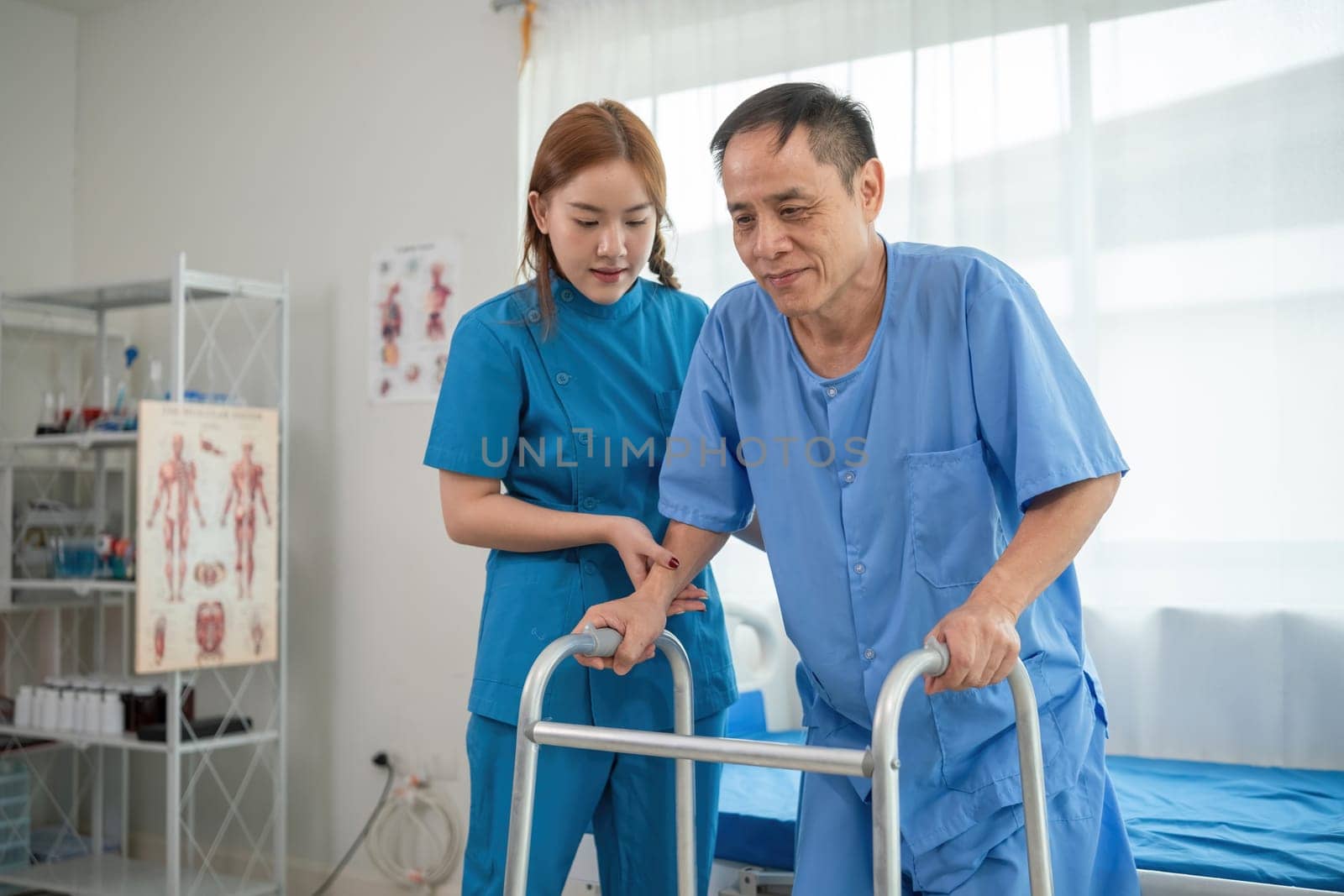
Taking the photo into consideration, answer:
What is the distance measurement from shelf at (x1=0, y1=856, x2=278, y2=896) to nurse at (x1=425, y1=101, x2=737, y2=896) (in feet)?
6.18

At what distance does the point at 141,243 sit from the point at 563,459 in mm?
2927

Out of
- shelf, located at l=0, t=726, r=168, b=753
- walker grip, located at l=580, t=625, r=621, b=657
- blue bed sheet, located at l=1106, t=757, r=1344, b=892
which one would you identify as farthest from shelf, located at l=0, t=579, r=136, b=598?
blue bed sheet, located at l=1106, t=757, r=1344, b=892

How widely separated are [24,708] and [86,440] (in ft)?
2.58

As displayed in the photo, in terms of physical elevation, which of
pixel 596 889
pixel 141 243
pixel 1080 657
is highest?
pixel 141 243

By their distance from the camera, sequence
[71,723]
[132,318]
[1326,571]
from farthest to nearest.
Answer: [132,318]
[71,723]
[1326,571]

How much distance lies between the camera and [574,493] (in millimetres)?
1674

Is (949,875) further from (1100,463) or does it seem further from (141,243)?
(141,243)

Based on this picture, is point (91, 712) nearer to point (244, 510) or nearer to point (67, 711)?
point (67, 711)

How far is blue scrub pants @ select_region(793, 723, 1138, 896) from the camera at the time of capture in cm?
127

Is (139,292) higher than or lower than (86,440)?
higher

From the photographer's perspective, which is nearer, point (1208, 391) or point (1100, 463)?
point (1100, 463)

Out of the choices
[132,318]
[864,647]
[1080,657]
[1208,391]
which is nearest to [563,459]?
[864,647]

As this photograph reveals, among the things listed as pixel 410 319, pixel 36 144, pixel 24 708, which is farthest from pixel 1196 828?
pixel 36 144

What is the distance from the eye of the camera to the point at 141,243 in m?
4.00
